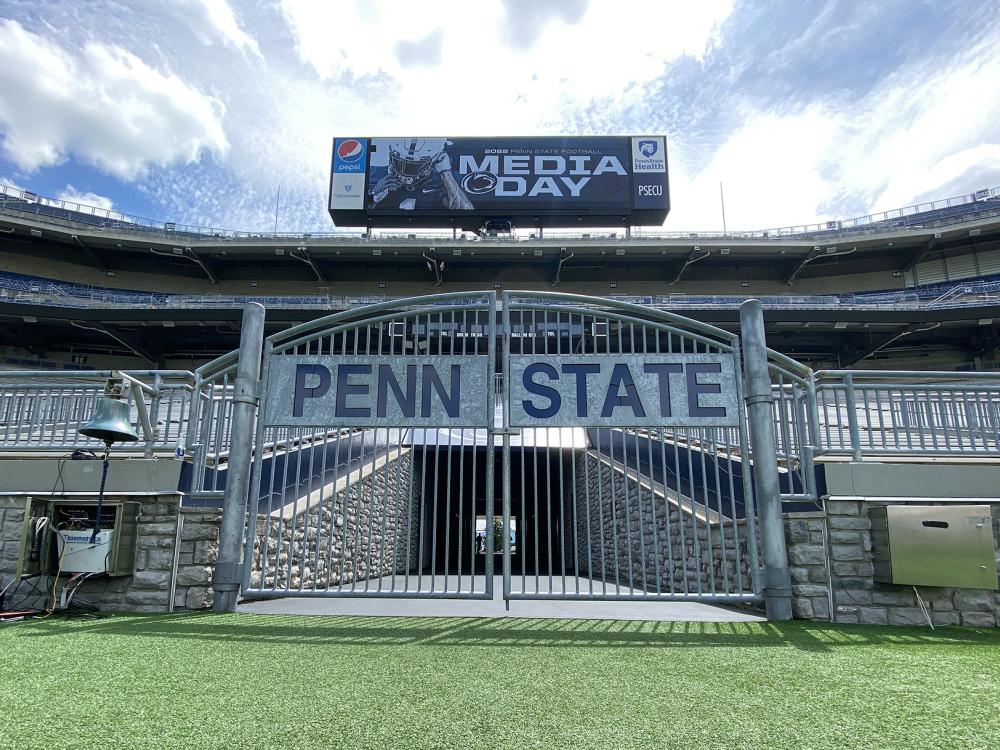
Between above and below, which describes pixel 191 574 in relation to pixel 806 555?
below

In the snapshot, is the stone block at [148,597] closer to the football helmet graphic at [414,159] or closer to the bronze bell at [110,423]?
the bronze bell at [110,423]

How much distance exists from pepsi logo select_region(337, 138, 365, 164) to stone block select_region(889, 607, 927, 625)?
32143 millimetres

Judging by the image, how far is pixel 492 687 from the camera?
3240mm

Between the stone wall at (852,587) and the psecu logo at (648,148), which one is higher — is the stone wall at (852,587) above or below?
below

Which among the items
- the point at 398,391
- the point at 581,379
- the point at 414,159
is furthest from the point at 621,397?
the point at 414,159

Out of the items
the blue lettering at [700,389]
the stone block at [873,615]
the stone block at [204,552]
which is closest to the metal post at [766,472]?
the blue lettering at [700,389]

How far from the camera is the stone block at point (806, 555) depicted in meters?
5.39

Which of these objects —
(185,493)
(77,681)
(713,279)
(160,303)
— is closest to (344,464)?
(185,493)

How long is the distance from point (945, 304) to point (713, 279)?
10465mm

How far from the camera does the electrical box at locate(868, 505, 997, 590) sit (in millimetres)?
4895

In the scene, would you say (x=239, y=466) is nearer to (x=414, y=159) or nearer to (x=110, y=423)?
(x=110, y=423)

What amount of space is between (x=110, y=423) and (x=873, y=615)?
263 inches

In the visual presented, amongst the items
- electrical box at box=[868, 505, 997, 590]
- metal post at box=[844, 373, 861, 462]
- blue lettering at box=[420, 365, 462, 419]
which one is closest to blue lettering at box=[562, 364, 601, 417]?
blue lettering at box=[420, 365, 462, 419]

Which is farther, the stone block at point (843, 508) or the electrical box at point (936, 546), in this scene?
the stone block at point (843, 508)
